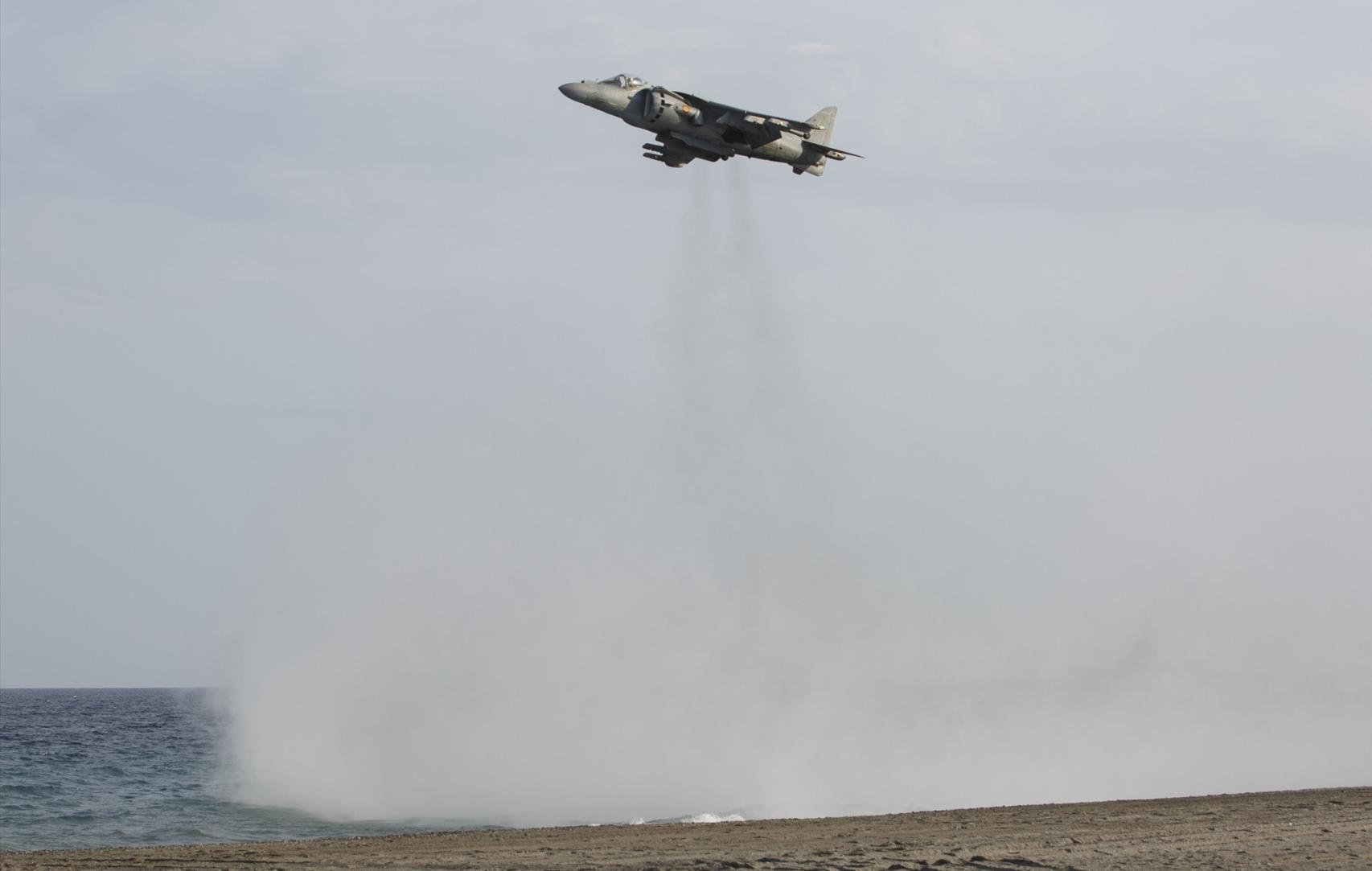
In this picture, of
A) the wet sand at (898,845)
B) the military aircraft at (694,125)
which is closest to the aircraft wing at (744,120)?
the military aircraft at (694,125)

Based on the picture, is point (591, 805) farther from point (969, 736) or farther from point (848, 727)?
point (969, 736)

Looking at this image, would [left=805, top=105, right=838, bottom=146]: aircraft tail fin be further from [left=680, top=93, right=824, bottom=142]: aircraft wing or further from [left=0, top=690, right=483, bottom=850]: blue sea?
[left=0, top=690, right=483, bottom=850]: blue sea

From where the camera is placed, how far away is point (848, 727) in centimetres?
4116

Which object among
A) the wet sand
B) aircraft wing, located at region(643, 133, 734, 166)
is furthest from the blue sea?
aircraft wing, located at region(643, 133, 734, 166)

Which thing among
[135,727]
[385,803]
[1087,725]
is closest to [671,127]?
[385,803]

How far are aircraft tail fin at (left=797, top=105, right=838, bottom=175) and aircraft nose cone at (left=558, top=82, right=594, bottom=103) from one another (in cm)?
668

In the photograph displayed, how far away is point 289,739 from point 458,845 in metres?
27.8

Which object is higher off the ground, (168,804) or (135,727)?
(135,727)

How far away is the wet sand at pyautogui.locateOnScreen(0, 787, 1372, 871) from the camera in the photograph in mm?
17391

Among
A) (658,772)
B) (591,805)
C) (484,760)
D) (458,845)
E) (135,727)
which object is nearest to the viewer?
(458,845)

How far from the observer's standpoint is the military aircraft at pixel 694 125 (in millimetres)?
36969

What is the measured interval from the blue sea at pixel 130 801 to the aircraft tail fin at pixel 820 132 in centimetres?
2181

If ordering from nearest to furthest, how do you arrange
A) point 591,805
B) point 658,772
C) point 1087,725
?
1. point 591,805
2. point 658,772
3. point 1087,725

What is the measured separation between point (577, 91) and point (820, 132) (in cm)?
750
